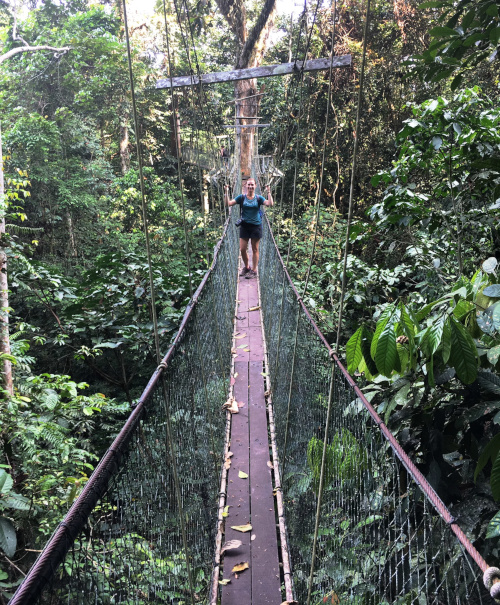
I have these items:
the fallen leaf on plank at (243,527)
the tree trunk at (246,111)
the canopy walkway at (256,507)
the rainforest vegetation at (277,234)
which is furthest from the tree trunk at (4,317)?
the tree trunk at (246,111)

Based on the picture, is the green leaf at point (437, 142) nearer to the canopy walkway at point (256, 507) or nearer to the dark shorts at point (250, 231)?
the canopy walkway at point (256, 507)

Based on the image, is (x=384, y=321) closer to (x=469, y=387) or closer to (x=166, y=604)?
(x=469, y=387)

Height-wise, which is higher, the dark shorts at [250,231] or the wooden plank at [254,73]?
the wooden plank at [254,73]

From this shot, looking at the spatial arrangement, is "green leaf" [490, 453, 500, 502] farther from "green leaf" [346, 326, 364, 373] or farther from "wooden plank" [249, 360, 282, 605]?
"wooden plank" [249, 360, 282, 605]

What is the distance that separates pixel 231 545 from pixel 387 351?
0.98 metres

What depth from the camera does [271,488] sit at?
5.60ft

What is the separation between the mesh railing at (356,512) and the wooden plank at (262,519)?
6 centimetres

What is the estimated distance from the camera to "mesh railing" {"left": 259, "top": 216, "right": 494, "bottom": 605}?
622 millimetres

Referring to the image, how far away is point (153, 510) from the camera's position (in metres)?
0.92


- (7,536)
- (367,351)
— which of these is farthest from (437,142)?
(7,536)

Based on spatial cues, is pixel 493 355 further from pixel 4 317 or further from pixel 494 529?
pixel 4 317

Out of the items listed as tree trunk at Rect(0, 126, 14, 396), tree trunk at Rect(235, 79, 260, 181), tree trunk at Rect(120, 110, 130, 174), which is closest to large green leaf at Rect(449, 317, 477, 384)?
tree trunk at Rect(0, 126, 14, 396)

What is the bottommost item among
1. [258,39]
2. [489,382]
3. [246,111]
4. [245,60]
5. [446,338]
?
[489,382]

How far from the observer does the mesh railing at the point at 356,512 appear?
0.62 metres
